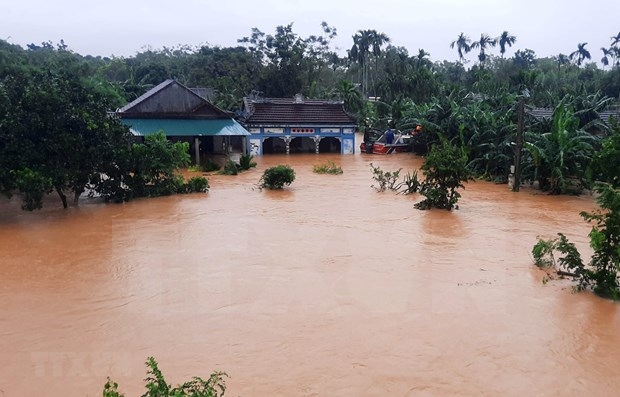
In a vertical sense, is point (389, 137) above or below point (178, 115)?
below

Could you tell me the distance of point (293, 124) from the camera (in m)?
31.6

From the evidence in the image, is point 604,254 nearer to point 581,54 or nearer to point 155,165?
point 155,165

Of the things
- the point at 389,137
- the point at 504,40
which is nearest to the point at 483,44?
the point at 504,40

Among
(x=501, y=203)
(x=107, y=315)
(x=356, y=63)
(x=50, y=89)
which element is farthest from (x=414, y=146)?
(x=356, y=63)

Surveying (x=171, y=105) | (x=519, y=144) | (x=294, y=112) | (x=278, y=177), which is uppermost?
(x=171, y=105)

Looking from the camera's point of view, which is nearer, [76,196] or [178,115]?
[76,196]

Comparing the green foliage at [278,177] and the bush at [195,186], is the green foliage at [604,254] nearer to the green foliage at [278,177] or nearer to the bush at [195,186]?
the green foliage at [278,177]

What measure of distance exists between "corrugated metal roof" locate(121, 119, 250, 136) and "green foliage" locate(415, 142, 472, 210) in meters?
13.6

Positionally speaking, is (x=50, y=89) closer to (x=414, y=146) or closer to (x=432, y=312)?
(x=432, y=312)

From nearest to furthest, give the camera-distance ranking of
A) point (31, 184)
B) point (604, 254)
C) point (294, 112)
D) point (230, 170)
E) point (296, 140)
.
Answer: point (604, 254) < point (31, 184) < point (230, 170) < point (294, 112) < point (296, 140)

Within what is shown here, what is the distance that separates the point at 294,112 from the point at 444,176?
56.6 feet

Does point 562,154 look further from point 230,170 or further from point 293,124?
point 293,124

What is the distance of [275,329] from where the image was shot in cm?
780

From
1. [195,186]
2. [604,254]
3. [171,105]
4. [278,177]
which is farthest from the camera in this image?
[171,105]
